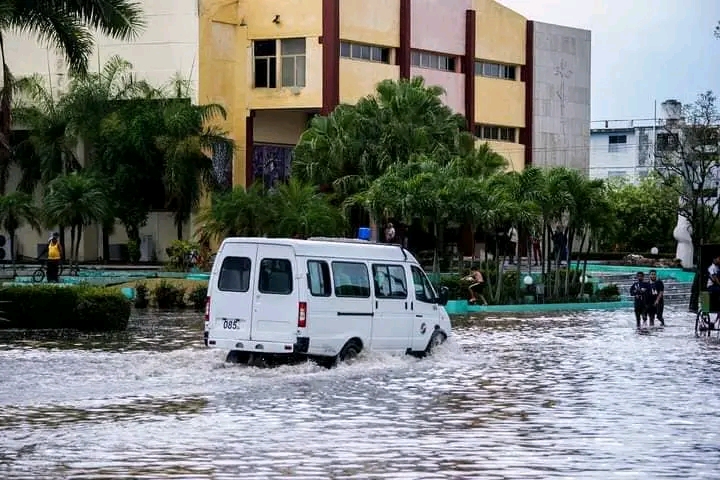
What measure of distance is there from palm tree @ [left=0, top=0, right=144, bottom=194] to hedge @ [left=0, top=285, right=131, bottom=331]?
126 inches

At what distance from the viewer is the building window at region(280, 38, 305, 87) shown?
6619 cm

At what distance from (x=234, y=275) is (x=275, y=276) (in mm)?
707

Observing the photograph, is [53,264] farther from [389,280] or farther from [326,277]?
[326,277]

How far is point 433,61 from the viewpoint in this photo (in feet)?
238

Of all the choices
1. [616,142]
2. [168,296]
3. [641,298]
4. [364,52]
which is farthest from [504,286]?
[616,142]

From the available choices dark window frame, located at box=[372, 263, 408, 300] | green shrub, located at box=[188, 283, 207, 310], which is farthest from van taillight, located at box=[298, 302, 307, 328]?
green shrub, located at box=[188, 283, 207, 310]

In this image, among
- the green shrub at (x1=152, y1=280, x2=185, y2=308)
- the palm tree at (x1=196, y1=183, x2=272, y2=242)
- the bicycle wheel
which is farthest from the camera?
the palm tree at (x1=196, y1=183, x2=272, y2=242)

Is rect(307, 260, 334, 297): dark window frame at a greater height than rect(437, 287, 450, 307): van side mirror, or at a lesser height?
greater

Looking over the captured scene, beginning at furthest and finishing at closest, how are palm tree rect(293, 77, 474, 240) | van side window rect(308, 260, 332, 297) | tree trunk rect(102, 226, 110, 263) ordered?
tree trunk rect(102, 226, 110, 263) → palm tree rect(293, 77, 474, 240) → van side window rect(308, 260, 332, 297)

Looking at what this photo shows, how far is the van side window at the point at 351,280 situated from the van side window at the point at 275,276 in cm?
87

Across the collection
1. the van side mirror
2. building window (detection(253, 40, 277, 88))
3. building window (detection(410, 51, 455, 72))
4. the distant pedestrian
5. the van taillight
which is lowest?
the van taillight

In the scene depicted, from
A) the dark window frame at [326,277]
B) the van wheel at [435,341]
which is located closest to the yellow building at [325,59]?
the van wheel at [435,341]

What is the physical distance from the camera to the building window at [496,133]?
2992 inches

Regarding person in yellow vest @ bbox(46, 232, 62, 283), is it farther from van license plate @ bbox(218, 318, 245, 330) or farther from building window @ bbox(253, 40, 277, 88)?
van license plate @ bbox(218, 318, 245, 330)
